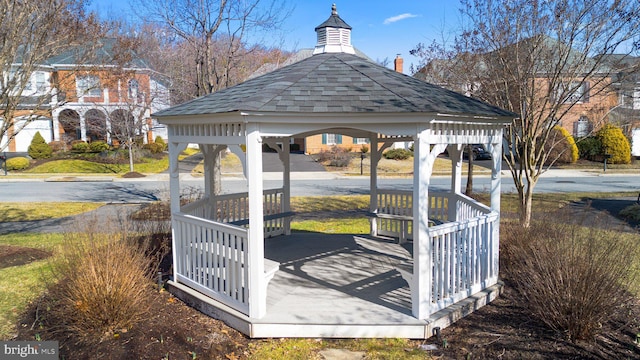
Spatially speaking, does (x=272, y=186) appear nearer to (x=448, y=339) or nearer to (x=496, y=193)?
(x=496, y=193)

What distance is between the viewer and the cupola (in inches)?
294

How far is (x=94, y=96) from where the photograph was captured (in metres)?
25.9

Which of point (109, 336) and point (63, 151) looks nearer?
point (109, 336)

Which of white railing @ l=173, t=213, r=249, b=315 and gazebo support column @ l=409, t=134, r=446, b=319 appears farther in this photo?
white railing @ l=173, t=213, r=249, b=315

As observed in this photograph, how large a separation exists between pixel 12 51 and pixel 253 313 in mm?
6433

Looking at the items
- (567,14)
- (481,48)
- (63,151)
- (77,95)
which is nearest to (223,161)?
(63,151)

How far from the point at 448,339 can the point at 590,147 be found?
99.2 feet

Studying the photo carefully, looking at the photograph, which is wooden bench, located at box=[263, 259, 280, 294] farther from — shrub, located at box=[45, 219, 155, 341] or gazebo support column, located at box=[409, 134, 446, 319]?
gazebo support column, located at box=[409, 134, 446, 319]

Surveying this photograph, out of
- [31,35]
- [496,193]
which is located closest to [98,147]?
[31,35]

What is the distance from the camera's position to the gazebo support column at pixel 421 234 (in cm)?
511

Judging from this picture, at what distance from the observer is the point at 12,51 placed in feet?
24.5

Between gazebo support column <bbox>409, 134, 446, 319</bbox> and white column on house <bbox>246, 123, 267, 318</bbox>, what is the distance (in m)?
1.85

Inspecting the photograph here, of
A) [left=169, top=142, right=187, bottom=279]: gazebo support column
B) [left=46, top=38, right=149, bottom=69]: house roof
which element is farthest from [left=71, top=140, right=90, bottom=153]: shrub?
[left=169, top=142, right=187, bottom=279]: gazebo support column

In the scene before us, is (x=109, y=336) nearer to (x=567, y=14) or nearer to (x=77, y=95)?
(x=77, y=95)
